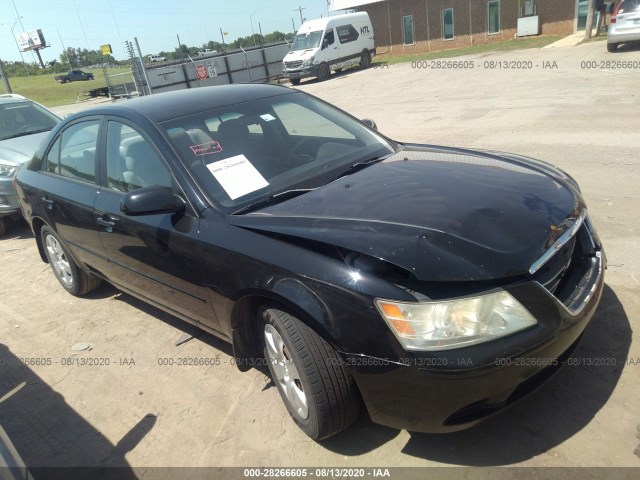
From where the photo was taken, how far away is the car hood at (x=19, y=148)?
22.6ft

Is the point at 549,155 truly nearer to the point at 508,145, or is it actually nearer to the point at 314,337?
the point at 508,145

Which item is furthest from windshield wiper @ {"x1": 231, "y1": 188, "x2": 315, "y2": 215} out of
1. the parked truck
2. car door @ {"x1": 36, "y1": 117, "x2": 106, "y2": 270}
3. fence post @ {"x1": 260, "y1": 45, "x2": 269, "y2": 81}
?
the parked truck

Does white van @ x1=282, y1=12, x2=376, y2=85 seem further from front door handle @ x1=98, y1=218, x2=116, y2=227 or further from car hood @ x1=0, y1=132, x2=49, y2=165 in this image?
front door handle @ x1=98, y1=218, x2=116, y2=227

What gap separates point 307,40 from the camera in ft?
82.1

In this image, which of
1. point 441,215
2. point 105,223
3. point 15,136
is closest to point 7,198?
point 15,136

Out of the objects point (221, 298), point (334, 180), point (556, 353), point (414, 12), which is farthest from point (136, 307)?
point (414, 12)

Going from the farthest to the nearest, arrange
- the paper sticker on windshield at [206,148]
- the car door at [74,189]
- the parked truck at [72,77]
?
the parked truck at [72,77]
the car door at [74,189]
the paper sticker on windshield at [206,148]

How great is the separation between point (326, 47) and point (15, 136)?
1928cm

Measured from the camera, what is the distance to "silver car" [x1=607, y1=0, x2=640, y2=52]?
15297 millimetres

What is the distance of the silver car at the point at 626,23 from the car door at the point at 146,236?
1700 cm

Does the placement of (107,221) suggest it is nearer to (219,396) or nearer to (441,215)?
(219,396)

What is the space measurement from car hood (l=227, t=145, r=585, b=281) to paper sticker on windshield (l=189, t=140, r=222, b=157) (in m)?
0.58

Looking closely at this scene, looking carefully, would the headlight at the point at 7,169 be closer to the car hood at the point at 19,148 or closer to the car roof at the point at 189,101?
the car hood at the point at 19,148

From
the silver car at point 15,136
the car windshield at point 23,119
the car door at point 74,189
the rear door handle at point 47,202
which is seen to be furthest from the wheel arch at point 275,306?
the car windshield at point 23,119
